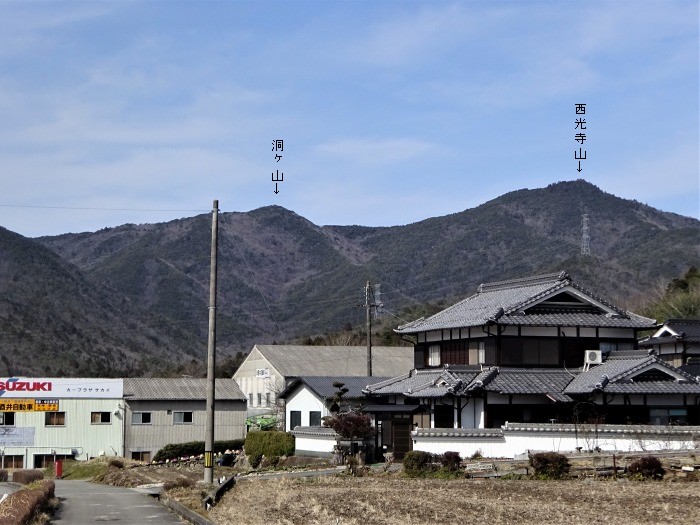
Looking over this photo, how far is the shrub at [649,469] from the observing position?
29266mm

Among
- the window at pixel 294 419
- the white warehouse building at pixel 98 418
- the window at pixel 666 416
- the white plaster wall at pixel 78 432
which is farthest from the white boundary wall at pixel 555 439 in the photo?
the white plaster wall at pixel 78 432

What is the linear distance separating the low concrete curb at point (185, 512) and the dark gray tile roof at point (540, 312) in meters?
19.0

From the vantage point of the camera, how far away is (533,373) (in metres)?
42.7

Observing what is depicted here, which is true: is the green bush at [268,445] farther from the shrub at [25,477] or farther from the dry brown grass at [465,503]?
the dry brown grass at [465,503]

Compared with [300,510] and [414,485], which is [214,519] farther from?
[414,485]

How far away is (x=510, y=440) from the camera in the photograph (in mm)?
38031

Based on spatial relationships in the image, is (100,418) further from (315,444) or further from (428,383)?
(428,383)

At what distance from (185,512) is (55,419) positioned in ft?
129

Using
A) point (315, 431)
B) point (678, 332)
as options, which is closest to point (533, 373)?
point (315, 431)

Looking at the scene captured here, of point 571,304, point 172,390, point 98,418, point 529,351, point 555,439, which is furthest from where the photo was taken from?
point 172,390

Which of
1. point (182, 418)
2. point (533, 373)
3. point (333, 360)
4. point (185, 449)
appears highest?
point (333, 360)

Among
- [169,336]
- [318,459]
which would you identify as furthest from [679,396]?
[169,336]

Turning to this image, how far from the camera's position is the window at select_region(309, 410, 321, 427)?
56031mm

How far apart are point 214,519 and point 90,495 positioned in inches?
471
